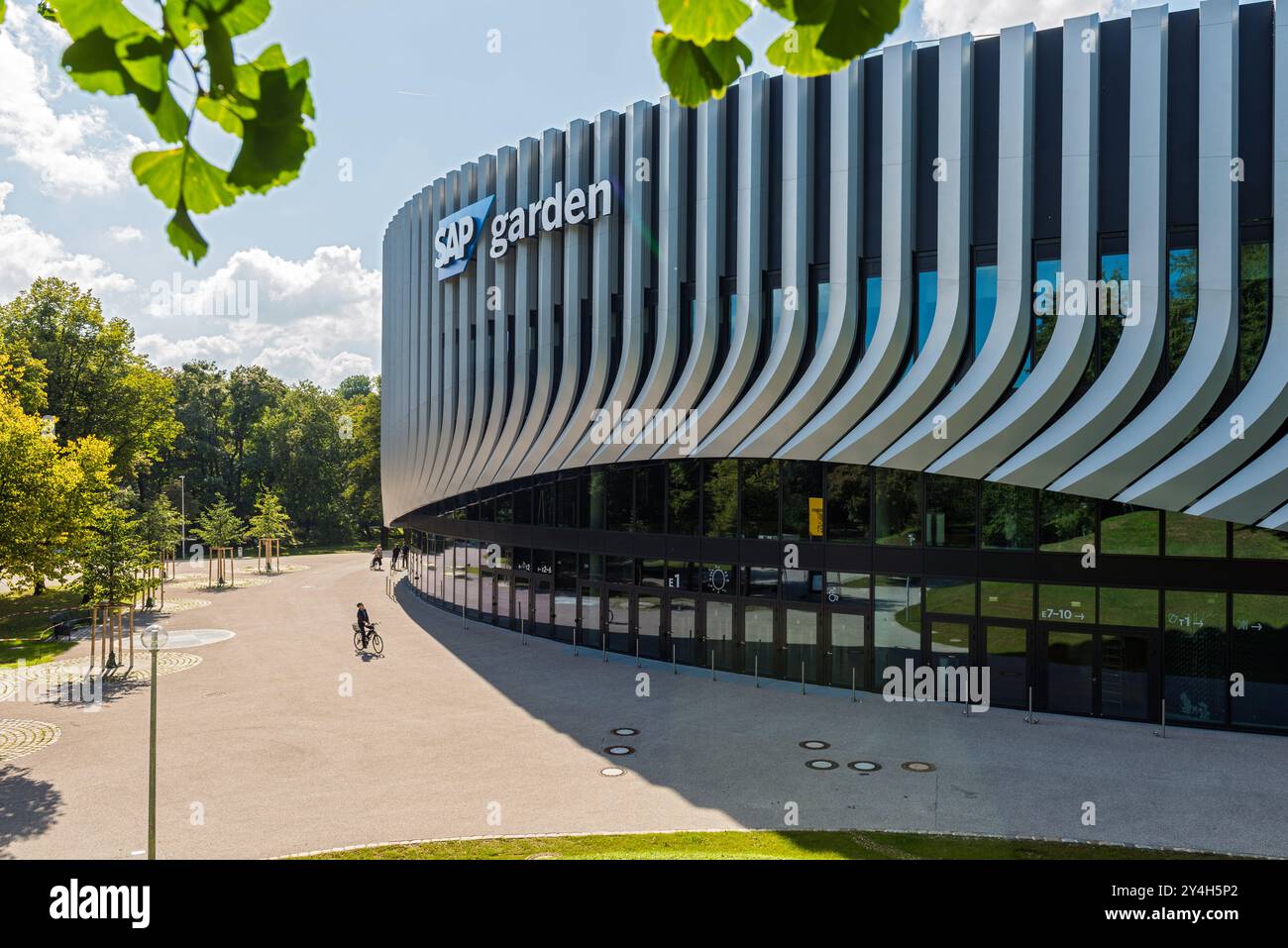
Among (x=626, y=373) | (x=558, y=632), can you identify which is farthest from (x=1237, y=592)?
(x=558, y=632)

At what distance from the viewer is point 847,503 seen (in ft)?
73.8

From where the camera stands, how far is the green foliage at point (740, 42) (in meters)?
2.07

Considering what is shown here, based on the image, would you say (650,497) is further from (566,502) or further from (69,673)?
(69,673)

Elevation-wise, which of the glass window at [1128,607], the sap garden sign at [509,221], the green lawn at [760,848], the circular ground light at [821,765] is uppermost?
the sap garden sign at [509,221]

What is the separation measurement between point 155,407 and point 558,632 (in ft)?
99.5

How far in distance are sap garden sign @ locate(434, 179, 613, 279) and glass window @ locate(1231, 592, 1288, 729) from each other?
2004 cm

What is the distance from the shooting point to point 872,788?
15203 mm

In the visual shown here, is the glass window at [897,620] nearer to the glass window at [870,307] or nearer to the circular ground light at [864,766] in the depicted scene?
the circular ground light at [864,766]

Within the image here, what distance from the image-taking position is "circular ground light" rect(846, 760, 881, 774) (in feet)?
53.2

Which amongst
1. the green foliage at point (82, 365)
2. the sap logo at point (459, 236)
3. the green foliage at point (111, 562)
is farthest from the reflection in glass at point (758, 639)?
the green foliage at point (82, 365)

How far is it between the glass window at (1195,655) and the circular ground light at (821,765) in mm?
8755

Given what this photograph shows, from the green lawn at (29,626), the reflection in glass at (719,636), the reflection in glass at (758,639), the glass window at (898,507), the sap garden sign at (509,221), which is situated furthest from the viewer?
the green lawn at (29,626)
